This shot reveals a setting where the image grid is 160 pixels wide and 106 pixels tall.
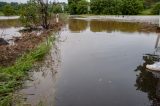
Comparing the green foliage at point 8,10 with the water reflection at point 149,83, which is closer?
the water reflection at point 149,83

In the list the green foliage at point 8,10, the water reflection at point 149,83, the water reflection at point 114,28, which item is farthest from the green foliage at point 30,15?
the green foliage at point 8,10

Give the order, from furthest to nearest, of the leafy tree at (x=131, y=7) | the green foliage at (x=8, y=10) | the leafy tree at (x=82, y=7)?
the green foliage at (x=8, y=10), the leafy tree at (x=82, y=7), the leafy tree at (x=131, y=7)

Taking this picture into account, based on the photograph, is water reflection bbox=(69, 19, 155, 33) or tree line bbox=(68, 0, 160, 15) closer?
water reflection bbox=(69, 19, 155, 33)

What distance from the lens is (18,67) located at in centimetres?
903

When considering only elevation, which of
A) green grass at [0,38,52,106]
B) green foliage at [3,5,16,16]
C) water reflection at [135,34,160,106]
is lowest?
water reflection at [135,34,160,106]

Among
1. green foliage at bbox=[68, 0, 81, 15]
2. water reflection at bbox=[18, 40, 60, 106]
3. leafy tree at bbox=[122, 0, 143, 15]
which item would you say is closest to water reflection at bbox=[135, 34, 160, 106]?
water reflection at bbox=[18, 40, 60, 106]

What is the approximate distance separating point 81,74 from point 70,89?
154 centimetres

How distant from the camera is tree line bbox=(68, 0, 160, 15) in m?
54.9

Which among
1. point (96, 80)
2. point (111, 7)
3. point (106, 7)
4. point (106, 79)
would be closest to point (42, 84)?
point (96, 80)

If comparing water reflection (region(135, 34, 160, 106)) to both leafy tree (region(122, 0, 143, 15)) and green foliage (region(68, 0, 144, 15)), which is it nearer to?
leafy tree (region(122, 0, 143, 15))

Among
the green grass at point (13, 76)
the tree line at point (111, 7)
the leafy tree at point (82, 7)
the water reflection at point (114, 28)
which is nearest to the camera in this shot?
the green grass at point (13, 76)

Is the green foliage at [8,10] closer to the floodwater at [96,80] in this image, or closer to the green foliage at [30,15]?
the green foliage at [30,15]

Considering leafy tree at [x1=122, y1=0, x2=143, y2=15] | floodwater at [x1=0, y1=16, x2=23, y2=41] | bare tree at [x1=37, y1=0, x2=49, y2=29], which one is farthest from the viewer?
leafy tree at [x1=122, y1=0, x2=143, y2=15]

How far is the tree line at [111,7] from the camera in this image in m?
54.9
